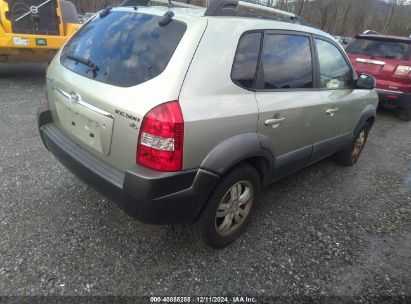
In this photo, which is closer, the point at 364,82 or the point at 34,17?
the point at 364,82

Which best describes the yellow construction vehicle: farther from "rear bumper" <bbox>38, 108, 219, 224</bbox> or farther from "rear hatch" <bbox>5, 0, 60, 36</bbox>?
"rear bumper" <bbox>38, 108, 219, 224</bbox>

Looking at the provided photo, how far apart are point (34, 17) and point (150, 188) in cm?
607

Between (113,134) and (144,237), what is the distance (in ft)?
3.29

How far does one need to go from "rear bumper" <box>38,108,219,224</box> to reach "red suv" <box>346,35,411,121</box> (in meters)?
5.89

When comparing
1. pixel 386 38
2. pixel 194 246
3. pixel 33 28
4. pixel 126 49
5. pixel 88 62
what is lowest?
pixel 194 246

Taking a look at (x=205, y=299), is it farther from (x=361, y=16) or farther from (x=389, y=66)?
(x=361, y=16)

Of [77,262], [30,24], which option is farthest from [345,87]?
[30,24]

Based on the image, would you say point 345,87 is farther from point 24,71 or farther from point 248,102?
point 24,71

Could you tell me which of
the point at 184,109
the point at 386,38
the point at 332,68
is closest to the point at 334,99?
the point at 332,68

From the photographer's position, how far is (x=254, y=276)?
7.86 feet

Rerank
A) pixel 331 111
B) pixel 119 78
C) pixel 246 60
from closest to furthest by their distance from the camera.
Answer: pixel 119 78 → pixel 246 60 → pixel 331 111

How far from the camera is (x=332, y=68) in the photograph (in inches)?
135

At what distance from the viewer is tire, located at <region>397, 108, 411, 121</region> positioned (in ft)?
22.9

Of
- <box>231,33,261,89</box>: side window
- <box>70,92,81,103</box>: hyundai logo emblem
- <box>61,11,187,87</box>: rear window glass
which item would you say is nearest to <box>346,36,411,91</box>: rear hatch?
<box>231,33,261,89</box>: side window
